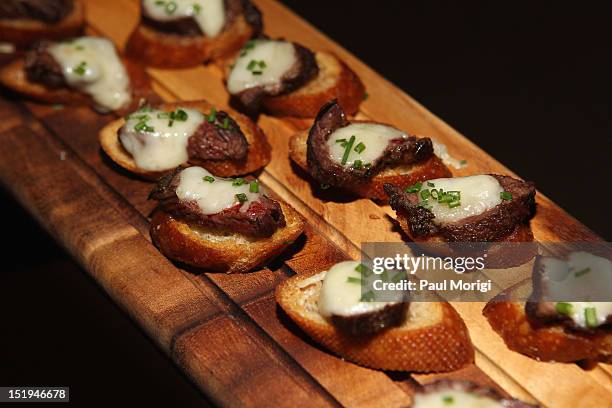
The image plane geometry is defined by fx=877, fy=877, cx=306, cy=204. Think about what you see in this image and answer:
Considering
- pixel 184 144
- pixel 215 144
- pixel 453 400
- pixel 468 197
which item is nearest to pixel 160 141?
pixel 184 144

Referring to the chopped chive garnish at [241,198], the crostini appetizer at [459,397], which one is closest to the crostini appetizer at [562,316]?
the crostini appetizer at [459,397]

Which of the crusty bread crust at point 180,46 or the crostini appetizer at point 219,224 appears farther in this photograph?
the crusty bread crust at point 180,46

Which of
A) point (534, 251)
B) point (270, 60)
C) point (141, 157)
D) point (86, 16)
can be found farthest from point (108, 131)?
point (534, 251)

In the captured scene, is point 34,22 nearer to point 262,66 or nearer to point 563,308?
point 262,66

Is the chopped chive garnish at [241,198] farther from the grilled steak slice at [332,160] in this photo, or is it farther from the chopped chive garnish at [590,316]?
the chopped chive garnish at [590,316]

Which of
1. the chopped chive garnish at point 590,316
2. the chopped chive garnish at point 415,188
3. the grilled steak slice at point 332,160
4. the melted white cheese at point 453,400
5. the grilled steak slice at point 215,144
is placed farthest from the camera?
the grilled steak slice at point 215,144
